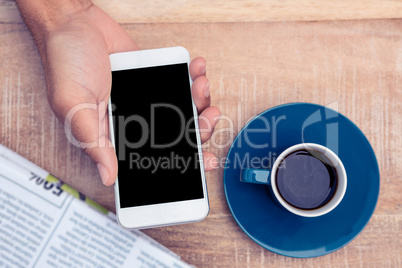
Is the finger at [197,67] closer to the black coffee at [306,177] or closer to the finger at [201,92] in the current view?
the finger at [201,92]

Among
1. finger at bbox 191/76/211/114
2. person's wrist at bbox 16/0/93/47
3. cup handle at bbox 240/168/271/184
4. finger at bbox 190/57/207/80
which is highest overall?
person's wrist at bbox 16/0/93/47

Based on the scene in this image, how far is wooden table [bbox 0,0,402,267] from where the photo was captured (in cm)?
59

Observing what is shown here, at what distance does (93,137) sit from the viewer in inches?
21.1

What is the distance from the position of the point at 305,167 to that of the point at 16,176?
45cm

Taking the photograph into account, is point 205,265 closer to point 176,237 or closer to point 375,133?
point 176,237

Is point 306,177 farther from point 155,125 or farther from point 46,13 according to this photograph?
point 46,13

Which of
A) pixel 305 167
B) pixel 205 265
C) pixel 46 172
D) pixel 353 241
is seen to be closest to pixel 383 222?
pixel 353 241

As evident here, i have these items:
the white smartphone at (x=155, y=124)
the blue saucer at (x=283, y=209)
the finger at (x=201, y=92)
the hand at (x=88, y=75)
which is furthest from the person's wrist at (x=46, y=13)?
the blue saucer at (x=283, y=209)

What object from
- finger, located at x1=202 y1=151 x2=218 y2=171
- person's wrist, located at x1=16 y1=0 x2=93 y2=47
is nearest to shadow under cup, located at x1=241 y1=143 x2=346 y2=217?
finger, located at x1=202 y1=151 x2=218 y2=171

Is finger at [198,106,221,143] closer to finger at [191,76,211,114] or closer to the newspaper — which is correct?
finger at [191,76,211,114]

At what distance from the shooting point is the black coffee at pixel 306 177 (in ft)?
1.71

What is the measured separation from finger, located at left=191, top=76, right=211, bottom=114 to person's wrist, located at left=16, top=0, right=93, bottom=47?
0.24 meters

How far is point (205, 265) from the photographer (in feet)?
1.88

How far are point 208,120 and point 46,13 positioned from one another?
0.35m
